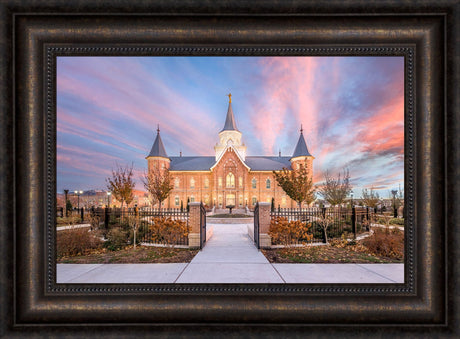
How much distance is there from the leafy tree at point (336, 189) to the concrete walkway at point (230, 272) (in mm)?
10160

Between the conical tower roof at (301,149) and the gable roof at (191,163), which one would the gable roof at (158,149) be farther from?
the conical tower roof at (301,149)

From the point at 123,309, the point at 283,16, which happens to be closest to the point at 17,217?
the point at 123,309

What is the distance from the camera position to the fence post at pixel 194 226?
22.9 feet

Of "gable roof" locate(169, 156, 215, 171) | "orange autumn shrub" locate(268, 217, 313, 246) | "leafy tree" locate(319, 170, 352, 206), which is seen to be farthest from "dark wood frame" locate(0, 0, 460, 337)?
"gable roof" locate(169, 156, 215, 171)

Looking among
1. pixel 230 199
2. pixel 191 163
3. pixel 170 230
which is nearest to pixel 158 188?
pixel 170 230

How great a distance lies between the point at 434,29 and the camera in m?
2.40

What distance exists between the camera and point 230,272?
4.41m

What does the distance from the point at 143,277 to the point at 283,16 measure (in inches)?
205

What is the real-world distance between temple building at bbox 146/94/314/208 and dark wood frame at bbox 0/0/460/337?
2750cm

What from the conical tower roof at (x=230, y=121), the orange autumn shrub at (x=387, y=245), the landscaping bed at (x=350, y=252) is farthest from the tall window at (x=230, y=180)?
the orange autumn shrub at (x=387, y=245)

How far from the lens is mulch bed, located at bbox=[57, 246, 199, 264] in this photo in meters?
5.47

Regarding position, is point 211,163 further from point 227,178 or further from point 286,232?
point 286,232

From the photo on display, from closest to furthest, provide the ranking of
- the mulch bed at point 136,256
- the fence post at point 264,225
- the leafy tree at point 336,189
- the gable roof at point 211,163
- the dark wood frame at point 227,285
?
the dark wood frame at point 227,285
the mulch bed at point 136,256
the fence post at point 264,225
the leafy tree at point 336,189
the gable roof at point 211,163

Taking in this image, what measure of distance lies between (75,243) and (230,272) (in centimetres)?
549
